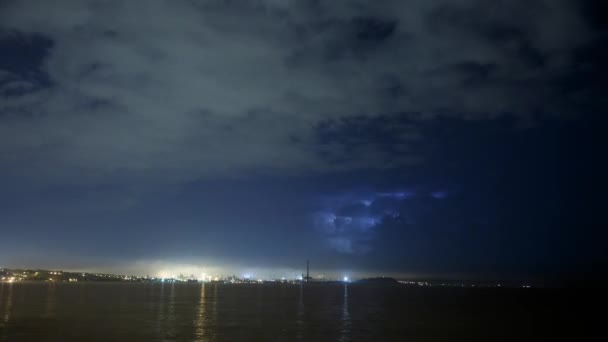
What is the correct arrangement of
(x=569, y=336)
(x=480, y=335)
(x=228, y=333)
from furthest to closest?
(x=569, y=336) < (x=480, y=335) < (x=228, y=333)

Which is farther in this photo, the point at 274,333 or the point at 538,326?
the point at 538,326

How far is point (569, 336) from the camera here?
62688mm

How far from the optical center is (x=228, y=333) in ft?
176

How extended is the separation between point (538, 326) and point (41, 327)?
223ft

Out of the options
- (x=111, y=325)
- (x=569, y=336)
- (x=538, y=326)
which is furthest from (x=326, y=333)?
(x=538, y=326)

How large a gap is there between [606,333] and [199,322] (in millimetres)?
54609

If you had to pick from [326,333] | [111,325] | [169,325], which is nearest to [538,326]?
[326,333]

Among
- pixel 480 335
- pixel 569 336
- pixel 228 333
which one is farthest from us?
pixel 569 336

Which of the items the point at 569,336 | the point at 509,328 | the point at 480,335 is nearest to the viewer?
the point at 480,335

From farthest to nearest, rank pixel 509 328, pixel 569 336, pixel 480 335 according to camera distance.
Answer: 1. pixel 509 328
2. pixel 569 336
3. pixel 480 335

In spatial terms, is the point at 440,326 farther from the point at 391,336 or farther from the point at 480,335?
the point at 391,336

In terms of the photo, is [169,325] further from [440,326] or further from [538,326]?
[538,326]

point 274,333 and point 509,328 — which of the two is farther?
point 509,328

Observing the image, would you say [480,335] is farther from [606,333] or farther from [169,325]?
[169,325]
